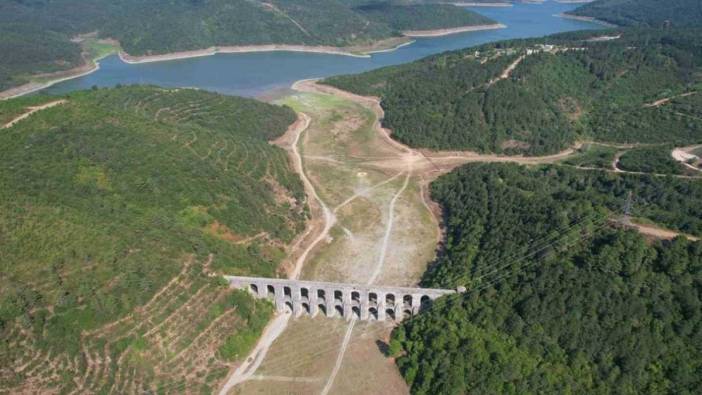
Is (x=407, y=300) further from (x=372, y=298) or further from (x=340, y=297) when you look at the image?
(x=340, y=297)

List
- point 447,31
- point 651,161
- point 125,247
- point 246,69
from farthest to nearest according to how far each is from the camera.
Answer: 1. point 447,31
2. point 246,69
3. point 651,161
4. point 125,247

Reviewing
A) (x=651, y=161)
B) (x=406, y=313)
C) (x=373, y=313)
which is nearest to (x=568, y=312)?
(x=406, y=313)

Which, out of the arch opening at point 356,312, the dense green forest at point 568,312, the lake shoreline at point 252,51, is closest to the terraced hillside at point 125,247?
the arch opening at point 356,312

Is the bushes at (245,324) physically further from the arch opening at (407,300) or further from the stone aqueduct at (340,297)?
the arch opening at (407,300)

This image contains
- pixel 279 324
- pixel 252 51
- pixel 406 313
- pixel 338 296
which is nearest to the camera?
pixel 279 324

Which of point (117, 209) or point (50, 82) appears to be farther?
point (50, 82)

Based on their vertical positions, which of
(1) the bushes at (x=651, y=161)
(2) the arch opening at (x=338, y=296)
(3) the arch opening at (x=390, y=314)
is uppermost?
(1) the bushes at (x=651, y=161)

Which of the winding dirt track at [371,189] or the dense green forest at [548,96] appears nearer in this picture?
the winding dirt track at [371,189]
